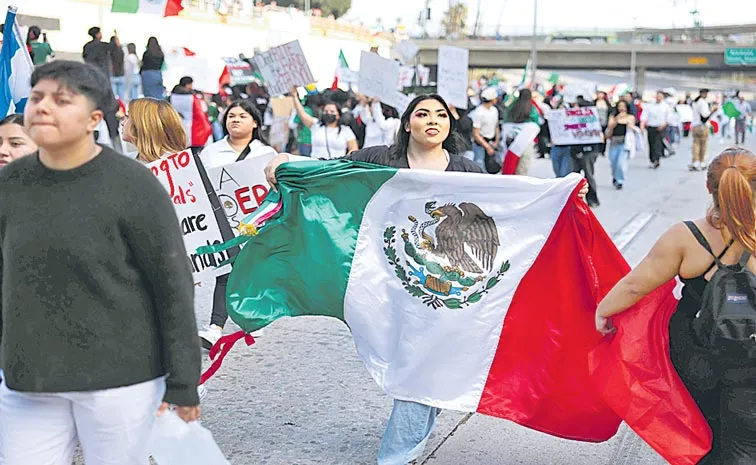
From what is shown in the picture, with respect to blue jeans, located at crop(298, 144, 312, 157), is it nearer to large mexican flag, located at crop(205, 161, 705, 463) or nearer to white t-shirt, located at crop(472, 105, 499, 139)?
white t-shirt, located at crop(472, 105, 499, 139)

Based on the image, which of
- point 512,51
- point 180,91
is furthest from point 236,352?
point 512,51

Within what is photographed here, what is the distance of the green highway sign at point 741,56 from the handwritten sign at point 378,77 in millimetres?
66070

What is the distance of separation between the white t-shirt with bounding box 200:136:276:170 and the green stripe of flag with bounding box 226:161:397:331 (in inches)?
70.3

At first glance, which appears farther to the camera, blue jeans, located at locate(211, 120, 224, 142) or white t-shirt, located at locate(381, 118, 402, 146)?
blue jeans, located at locate(211, 120, 224, 142)

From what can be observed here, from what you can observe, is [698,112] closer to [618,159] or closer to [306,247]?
[618,159]

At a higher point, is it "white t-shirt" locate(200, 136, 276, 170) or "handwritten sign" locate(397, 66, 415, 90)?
"handwritten sign" locate(397, 66, 415, 90)

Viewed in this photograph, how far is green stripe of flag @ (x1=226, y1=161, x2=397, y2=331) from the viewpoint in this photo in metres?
4.66

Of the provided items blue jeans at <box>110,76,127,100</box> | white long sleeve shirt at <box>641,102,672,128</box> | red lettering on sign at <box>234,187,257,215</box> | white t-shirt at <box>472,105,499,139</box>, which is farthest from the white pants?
white long sleeve shirt at <box>641,102,672,128</box>

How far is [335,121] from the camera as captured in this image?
39.3ft

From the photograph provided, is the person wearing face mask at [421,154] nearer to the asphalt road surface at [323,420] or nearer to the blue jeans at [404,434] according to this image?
the blue jeans at [404,434]

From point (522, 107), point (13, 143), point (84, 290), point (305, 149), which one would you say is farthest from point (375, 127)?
point (84, 290)

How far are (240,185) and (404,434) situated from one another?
2.39m

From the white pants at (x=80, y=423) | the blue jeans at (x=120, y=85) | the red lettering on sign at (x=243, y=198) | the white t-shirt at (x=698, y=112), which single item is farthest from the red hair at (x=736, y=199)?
the white t-shirt at (x=698, y=112)

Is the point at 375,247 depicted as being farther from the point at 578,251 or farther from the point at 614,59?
the point at 614,59
